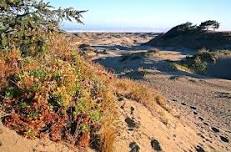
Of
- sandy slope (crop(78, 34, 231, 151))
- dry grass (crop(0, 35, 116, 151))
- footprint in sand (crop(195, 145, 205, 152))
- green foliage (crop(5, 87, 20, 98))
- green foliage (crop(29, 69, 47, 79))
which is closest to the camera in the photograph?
dry grass (crop(0, 35, 116, 151))

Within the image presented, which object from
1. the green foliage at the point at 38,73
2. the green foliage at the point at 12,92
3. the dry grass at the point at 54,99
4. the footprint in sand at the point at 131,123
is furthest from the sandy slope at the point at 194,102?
the green foliage at the point at 12,92

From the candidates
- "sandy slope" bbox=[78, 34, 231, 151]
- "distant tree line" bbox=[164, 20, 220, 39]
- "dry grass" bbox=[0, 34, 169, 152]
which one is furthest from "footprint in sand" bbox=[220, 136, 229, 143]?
"distant tree line" bbox=[164, 20, 220, 39]

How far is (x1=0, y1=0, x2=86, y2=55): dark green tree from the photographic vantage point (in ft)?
33.9

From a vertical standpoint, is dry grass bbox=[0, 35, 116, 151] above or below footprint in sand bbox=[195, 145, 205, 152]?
above

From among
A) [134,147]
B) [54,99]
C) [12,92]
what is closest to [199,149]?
[134,147]

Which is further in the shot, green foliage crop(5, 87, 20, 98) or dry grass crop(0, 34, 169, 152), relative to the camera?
green foliage crop(5, 87, 20, 98)

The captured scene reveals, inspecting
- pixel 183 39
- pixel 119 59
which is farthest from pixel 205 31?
pixel 119 59

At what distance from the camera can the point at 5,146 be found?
7531 millimetres

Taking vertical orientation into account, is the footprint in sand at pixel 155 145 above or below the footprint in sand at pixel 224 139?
above

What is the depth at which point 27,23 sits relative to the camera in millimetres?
10516

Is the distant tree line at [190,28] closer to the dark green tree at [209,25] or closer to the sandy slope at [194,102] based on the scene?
the dark green tree at [209,25]

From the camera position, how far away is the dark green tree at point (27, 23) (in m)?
10.3

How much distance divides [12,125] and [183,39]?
49.9 m

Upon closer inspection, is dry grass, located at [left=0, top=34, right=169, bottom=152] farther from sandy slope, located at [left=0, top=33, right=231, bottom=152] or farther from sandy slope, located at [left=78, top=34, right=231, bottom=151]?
sandy slope, located at [left=78, top=34, right=231, bottom=151]
